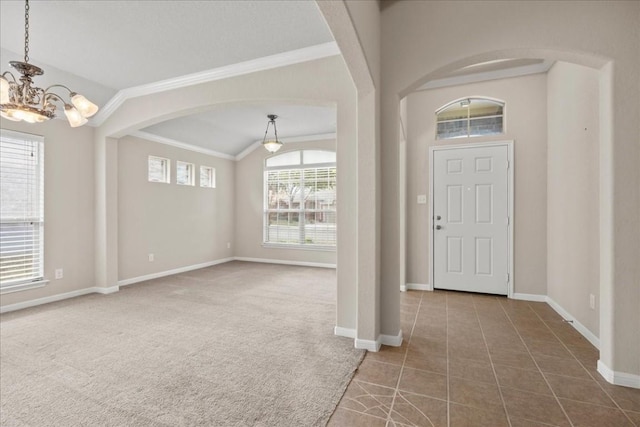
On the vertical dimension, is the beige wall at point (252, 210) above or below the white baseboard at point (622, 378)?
above

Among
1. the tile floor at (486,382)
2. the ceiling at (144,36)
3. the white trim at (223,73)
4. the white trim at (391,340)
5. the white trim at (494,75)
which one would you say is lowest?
the tile floor at (486,382)

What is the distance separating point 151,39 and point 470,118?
413cm

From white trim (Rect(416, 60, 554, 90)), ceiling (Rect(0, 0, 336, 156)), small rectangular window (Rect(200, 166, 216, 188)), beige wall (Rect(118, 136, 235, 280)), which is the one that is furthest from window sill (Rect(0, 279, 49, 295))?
white trim (Rect(416, 60, 554, 90))

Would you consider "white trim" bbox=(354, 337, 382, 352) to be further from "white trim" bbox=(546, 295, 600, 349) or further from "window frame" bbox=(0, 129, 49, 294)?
"window frame" bbox=(0, 129, 49, 294)

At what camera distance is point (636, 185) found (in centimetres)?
203

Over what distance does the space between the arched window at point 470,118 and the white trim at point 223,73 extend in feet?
7.75

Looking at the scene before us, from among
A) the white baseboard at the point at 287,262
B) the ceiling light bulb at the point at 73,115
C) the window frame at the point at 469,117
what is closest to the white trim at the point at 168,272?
the white baseboard at the point at 287,262

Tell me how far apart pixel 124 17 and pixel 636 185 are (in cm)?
Answer: 416

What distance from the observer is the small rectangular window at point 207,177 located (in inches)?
257

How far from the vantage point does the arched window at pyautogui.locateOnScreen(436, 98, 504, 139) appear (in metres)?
4.29

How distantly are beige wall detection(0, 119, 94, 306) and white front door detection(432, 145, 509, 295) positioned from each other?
5.17m

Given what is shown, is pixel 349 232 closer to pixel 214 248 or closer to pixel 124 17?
pixel 124 17

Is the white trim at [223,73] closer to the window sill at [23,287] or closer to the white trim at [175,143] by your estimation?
the white trim at [175,143]

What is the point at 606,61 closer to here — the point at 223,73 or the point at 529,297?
the point at 529,297
